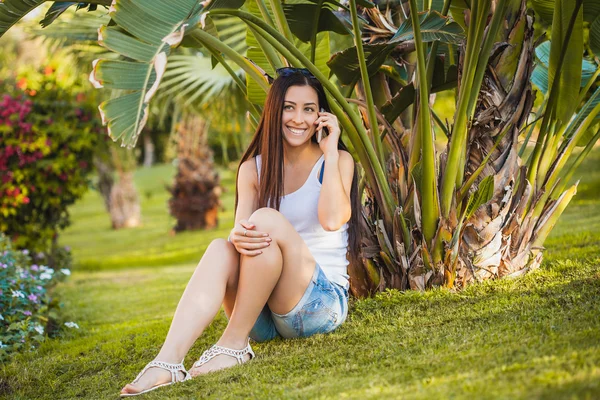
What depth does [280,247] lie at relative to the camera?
2.98 metres

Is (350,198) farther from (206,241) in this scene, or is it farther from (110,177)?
(110,177)

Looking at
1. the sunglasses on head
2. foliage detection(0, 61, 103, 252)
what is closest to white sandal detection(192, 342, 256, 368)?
the sunglasses on head

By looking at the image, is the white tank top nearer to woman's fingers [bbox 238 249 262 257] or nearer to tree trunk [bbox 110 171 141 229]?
woman's fingers [bbox 238 249 262 257]

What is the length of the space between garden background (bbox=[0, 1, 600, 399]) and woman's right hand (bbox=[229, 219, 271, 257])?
49cm

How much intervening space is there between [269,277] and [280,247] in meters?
0.13

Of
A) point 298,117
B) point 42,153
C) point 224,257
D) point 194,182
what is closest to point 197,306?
point 224,257

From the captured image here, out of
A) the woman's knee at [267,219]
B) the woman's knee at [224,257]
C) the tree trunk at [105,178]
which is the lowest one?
the tree trunk at [105,178]

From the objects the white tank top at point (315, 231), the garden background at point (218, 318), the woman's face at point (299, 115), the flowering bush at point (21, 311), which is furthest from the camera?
the flowering bush at point (21, 311)

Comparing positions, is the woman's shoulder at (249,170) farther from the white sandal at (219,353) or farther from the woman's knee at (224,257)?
the white sandal at (219,353)

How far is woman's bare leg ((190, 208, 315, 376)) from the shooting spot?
2.95 meters

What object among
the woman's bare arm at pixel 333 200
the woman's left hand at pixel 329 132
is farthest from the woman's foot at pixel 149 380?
the woman's left hand at pixel 329 132

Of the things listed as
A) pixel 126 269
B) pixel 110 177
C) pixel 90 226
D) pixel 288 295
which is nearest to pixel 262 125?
pixel 288 295

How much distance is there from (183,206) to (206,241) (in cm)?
187

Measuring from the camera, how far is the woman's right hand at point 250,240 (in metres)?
2.91
